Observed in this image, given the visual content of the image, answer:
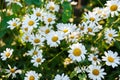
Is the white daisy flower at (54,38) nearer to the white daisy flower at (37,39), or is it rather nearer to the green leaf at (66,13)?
the white daisy flower at (37,39)

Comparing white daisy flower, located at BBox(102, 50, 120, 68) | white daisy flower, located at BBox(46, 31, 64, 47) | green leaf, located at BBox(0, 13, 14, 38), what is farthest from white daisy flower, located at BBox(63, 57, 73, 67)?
green leaf, located at BBox(0, 13, 14, 38)

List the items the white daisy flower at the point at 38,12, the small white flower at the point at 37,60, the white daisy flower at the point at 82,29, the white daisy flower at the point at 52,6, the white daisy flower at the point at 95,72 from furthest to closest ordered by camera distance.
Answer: the white daisy flower at the point at 52,6 → the white daisy flower at the point at 38,12 → the white daisy flower at the point at 82,29 → the small white flower at the point at 37,60 → the white daisy flower at the point at 95,72

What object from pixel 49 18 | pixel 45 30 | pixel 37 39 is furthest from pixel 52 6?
pixel 37 39

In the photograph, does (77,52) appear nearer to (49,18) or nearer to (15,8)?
(49,18)

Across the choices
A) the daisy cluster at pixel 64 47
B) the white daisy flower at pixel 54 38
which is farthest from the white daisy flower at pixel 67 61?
the white daisy flower at pixel 54 38

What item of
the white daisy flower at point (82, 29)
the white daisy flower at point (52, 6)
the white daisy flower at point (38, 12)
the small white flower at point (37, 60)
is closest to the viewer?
the small white flower at point (37, 60)

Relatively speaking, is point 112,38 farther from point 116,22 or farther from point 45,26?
point 45,26

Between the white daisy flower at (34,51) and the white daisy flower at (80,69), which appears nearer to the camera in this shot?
the white daisy flower at (80,69)
